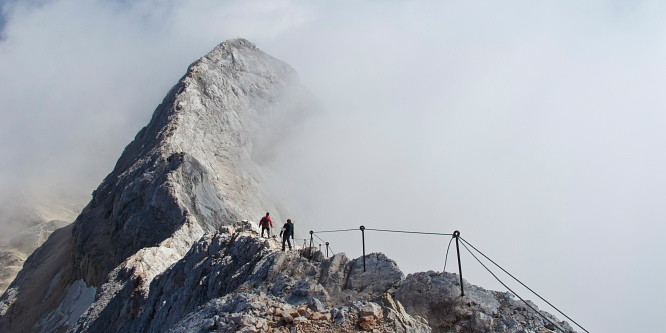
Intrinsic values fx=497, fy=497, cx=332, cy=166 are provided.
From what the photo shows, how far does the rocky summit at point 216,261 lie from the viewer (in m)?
10.8

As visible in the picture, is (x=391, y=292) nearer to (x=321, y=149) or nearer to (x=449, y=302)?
(x=449, y=302)

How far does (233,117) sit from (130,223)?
2626cm

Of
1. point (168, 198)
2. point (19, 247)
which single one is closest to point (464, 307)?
point (168, 198)

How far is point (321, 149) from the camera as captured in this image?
9119 cm

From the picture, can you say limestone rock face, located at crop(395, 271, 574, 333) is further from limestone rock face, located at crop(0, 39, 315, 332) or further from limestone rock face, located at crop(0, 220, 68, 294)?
limestone rock face, located at crop(0, 220, 68, 294)

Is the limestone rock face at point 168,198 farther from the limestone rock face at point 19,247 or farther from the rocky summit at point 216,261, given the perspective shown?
the limestone rock face at point 19,247

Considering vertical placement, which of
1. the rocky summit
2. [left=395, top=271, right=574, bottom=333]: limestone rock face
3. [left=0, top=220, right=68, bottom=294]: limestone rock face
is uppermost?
[left=0, top=220, right=68, bottom=294]: limestone rock face

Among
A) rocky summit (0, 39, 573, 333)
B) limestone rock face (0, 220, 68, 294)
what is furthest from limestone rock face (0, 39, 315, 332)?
limestone rock face (0, 220, 68, 294)

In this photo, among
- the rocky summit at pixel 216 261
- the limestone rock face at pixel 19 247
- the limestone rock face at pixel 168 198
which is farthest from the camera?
the limestone rock face at pixel 19 247

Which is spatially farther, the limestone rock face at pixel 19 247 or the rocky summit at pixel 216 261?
the limestone rock face at pixel 19 247

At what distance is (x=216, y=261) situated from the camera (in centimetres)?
1970

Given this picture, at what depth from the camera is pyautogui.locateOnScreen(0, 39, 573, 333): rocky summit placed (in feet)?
35.4

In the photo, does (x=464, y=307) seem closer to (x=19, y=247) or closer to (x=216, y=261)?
(x=216, y=261)

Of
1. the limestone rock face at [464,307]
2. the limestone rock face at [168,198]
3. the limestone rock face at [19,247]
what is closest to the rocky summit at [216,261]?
the limestone rock face at [464,307]
